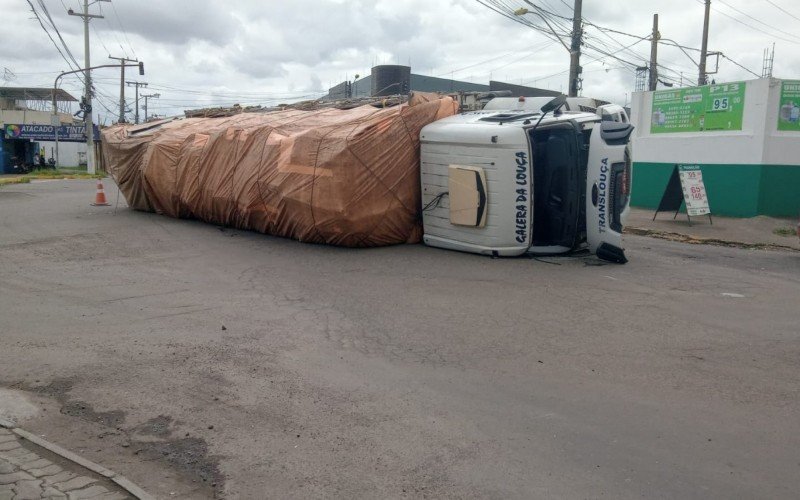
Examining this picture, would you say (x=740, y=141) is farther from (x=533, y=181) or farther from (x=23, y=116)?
(x=23, y=116)

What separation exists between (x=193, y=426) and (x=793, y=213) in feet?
51.8

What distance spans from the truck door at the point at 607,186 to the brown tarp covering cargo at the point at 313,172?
2.77m

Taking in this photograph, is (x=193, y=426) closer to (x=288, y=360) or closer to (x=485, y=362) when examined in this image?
(x=288, y=360)

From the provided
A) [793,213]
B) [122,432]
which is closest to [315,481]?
[122,432]

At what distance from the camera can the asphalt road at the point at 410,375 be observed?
411 centimetres

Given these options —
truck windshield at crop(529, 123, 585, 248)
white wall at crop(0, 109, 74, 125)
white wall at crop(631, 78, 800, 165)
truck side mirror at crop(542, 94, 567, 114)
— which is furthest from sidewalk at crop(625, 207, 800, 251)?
white wall at crop(0, 109, 74, 125)

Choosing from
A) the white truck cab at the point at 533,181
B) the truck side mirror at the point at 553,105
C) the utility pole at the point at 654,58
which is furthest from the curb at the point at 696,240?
the utility pole at the point at 654,58

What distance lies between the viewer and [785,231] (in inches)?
585

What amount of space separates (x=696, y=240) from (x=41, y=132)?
50.0m

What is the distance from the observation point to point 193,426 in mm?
4680

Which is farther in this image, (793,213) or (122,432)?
(793,213)

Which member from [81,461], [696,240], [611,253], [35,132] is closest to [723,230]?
[696,240]

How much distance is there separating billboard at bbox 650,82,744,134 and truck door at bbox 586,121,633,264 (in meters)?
7.85

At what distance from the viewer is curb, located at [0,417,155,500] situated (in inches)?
148
